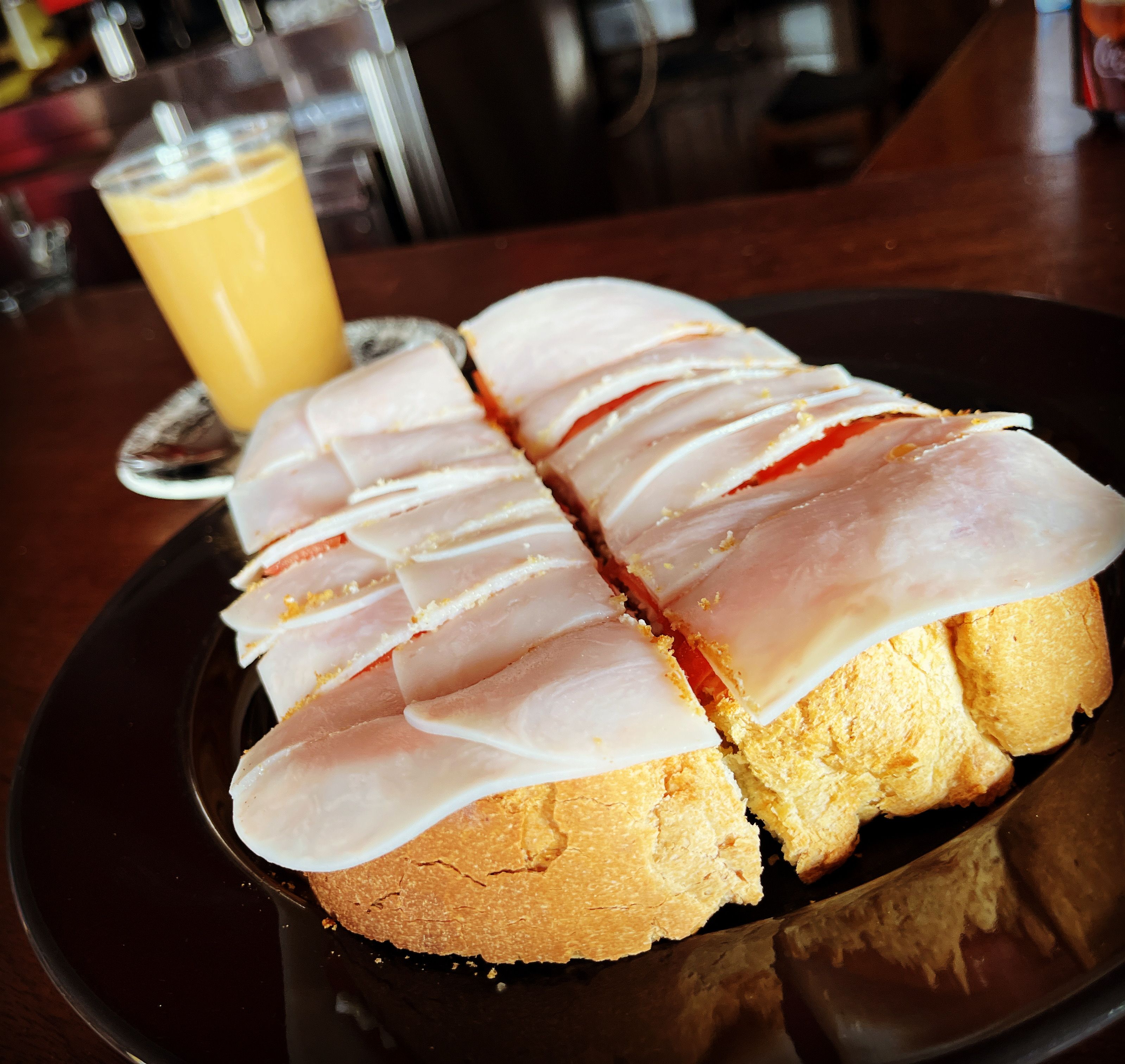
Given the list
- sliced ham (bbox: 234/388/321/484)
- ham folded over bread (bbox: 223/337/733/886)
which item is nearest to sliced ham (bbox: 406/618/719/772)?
ham folded over bread (bbox: 223/337/733/886)

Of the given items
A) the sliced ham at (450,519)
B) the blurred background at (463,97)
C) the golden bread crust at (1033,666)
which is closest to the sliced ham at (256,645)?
the sliced ham at (450,519)

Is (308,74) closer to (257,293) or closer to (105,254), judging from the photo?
(105,254)

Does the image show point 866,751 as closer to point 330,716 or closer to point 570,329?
point 330,716

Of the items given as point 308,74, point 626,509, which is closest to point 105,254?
point 308,74

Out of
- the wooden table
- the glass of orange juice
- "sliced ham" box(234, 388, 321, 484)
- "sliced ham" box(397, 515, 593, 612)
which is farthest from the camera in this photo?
the glass of orange juice

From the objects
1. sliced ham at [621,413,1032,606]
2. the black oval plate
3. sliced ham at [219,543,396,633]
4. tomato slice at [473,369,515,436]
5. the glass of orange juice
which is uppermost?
the glass of orange juice

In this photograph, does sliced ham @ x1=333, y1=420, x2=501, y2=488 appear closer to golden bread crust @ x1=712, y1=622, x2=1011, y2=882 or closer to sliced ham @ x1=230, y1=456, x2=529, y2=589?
sliced ham @ x1=230, y1=456, x2=529, y2=589
